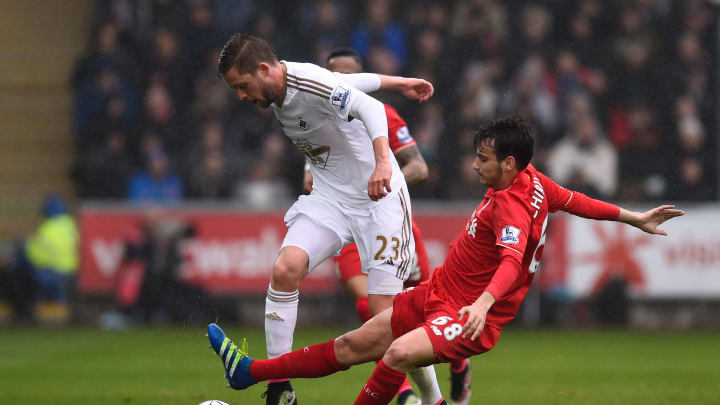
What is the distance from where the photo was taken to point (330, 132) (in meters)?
6.43

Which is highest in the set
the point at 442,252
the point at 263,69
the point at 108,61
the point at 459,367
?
the point at 263,69

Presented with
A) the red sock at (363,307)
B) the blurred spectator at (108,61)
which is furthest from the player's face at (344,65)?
the blurred spectator at (108,61)

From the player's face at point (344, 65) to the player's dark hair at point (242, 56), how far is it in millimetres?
1468

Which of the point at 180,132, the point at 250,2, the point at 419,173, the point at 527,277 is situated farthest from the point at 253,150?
the point at 527,277

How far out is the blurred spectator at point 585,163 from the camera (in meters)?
13.8

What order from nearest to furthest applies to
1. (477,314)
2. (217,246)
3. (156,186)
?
(477,314)
(217,246)
(156,186)

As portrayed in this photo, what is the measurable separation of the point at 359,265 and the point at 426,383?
4.14ft

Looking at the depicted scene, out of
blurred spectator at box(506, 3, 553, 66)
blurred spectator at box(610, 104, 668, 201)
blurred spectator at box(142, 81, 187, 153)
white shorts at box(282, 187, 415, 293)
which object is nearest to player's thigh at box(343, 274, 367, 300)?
white shorts at box(282, 187, 415, 293)

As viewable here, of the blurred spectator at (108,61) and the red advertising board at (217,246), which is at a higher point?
the blurred spectator at (108,61)

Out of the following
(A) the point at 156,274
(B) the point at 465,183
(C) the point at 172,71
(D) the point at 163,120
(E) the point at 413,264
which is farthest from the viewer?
(C) the point at 172,71

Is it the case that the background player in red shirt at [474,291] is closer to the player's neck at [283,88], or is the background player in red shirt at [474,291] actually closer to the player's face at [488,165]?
the player's face at [488,165]

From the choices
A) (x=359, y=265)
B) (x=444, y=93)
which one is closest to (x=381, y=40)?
(x=444, y=93)

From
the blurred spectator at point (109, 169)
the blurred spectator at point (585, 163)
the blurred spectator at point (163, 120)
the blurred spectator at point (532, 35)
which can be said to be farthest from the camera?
the blurred spectator at point (163, 120)

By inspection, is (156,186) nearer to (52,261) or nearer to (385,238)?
(52,261)
